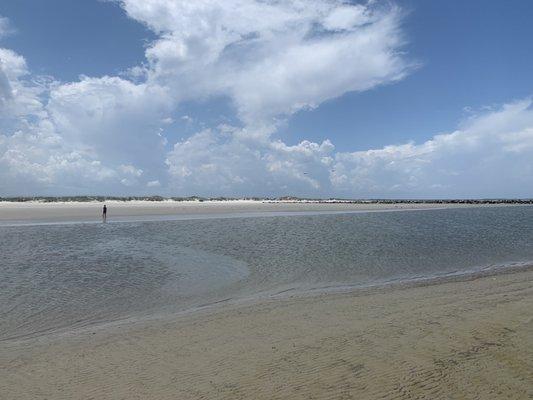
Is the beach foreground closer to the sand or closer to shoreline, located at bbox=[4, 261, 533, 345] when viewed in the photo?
shoreline, located at bbox=[4, 261, 533, 345]

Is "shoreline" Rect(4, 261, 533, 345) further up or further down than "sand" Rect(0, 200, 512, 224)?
further down

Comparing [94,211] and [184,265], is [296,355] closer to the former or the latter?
[184,265]

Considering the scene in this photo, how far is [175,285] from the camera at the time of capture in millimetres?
14438

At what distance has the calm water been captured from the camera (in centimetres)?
1184

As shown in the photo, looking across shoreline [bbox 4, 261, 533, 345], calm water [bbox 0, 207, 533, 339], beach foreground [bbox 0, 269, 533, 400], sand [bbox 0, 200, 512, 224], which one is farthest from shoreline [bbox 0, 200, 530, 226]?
beach foreground [bbox 0, 269, 533, 400]

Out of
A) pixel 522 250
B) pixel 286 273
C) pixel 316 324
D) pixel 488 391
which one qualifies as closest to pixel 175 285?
pixel 286 273

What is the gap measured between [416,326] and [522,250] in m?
18.4

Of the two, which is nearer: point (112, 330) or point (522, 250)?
point (112, 330)

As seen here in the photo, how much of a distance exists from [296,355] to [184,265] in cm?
1133

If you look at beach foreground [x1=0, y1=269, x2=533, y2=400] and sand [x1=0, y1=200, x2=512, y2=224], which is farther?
sand [x1=0, y1=200, x2=512, y2=224]

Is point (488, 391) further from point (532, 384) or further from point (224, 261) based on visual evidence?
point (224, 261)

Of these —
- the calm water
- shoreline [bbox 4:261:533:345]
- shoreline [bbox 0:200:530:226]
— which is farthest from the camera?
shoreline [bbox 0:200:530:226]

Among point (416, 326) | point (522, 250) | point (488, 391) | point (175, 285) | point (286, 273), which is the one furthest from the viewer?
point (522, 250)

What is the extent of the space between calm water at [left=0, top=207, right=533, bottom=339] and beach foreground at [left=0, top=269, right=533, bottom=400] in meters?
2.07
